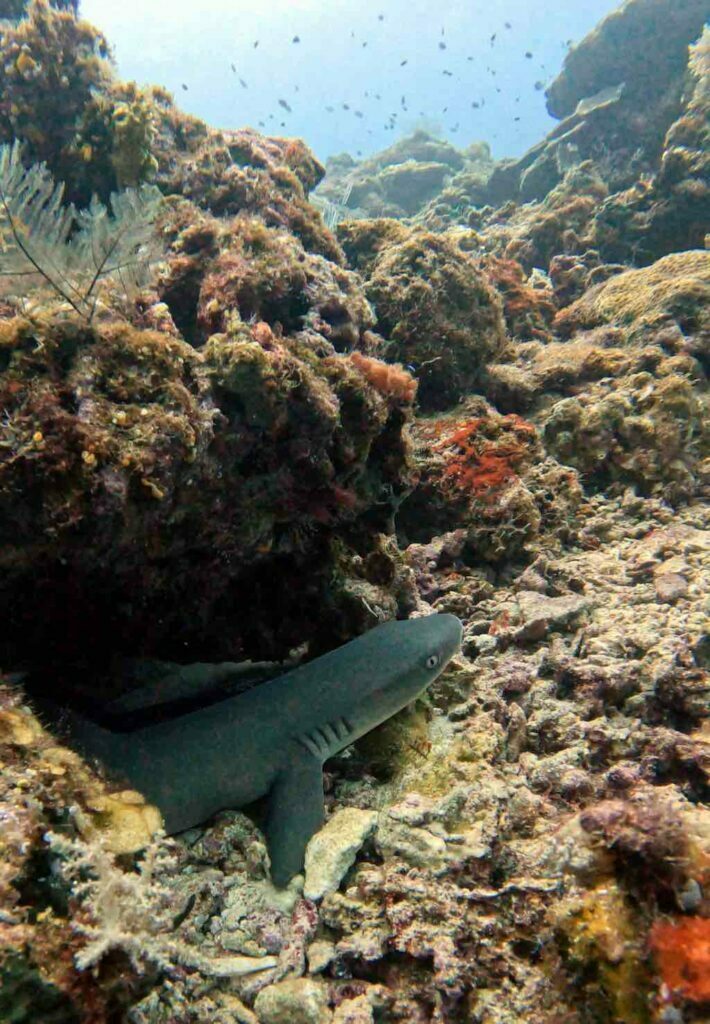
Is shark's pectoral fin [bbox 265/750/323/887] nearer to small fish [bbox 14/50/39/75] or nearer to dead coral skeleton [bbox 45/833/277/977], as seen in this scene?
dead coral skeleton [bbox 45/833/277/977]

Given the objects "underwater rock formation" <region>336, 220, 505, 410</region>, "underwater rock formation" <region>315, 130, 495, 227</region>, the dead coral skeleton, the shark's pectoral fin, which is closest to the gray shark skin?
the shark's pectoral fin

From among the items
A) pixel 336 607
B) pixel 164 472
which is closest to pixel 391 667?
pixel 336 607

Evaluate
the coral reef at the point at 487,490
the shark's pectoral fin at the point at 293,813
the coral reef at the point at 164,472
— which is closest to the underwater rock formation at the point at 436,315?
the coral reef at the point at 487,490

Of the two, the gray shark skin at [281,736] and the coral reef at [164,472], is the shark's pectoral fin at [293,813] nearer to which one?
the gray shark skin at [281,736]

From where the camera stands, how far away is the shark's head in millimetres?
3584

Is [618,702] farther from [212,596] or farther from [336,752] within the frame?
[212,596]

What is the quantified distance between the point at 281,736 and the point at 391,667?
842 mm

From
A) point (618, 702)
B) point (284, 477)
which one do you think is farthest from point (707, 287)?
point (284, 477)

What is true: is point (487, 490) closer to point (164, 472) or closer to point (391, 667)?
point (391, 667)

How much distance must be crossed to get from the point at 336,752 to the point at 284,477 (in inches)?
75.3

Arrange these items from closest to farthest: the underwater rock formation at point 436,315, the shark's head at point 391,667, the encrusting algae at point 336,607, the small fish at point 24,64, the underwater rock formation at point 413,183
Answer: the encrusting algae at point 336,607
the shark's head at point 391,667
the underwater rock formation at point 436,315
the small fish at point 24,64
the underwater rock formation at point 413,183

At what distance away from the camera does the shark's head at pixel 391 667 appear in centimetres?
358

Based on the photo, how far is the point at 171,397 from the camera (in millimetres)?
2939

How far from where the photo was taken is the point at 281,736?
3.46 meters
